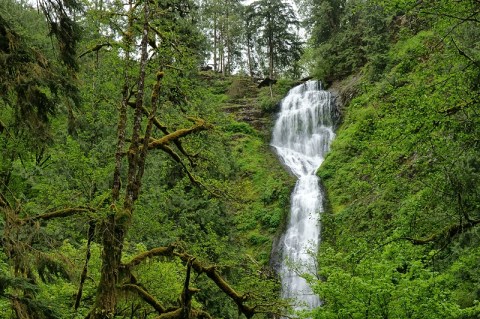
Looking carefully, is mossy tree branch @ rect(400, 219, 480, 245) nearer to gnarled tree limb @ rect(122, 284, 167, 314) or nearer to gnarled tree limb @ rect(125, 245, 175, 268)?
gnarled tree limb @ rect(125, 245, 175, 268)

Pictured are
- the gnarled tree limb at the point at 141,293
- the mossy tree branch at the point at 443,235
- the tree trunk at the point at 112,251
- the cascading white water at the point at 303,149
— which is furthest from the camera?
the cascading white water at the point at 303,149

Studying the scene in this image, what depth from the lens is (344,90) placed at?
34.0 metres

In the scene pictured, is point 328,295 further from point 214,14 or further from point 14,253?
point 214,14

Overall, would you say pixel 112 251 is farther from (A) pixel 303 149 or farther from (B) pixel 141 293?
(A) pixel 303 149

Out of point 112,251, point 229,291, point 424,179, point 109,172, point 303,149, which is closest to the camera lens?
point 112,251

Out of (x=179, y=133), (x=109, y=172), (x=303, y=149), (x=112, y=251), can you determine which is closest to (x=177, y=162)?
(x=179, y=133)

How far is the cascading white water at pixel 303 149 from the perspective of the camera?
2434cm

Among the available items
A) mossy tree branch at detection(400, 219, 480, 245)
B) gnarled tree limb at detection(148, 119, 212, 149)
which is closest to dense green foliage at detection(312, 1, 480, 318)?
mossy tree branch at detection(400, 219, 480, 245)

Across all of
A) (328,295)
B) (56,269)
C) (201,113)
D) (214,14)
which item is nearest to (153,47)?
(201,113)

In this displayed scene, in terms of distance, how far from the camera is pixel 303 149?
3384cm

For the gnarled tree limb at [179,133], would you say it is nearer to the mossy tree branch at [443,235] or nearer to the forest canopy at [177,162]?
the forest canopy at [177,162]

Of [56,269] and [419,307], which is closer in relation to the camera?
[56,269]

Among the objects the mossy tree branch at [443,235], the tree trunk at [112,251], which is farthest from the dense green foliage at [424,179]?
the tree trunk at [112,251]

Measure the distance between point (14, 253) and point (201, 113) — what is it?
5464mm
